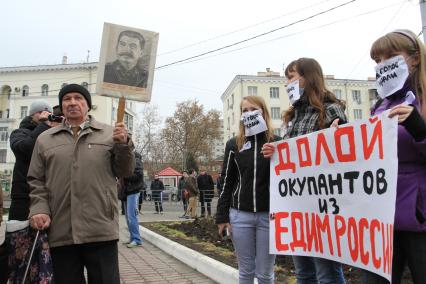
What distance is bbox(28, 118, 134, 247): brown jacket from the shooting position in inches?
118

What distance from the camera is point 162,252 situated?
25.5ft

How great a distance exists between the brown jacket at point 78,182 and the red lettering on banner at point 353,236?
1642 mm

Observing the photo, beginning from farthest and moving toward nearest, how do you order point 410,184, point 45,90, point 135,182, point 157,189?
point 45,90 < point 157,189 < point 135,182 < point 410,184

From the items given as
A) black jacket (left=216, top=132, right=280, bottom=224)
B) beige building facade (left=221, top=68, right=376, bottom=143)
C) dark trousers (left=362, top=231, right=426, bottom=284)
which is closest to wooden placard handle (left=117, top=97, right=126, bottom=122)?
black jacket (left=216, top=132, right=280, bottom=224)

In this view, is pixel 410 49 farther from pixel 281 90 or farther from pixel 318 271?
pixel 281 90

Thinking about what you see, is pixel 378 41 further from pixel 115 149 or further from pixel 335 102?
pixel 115 149

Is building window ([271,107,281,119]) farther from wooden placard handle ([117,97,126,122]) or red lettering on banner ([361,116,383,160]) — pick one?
red lettering on banner ([361,116,383,160])

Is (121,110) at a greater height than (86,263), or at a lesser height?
greater

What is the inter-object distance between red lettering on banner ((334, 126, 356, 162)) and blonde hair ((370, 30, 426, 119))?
20.1 inches

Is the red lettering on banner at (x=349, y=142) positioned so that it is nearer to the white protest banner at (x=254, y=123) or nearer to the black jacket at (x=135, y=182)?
the white protest banner at (x=254, y=123)

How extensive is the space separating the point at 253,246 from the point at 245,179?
0.56 metres

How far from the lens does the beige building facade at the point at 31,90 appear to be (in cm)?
6028

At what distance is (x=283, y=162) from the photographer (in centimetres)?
332

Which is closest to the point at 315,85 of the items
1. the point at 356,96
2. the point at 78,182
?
the point at 78,182
